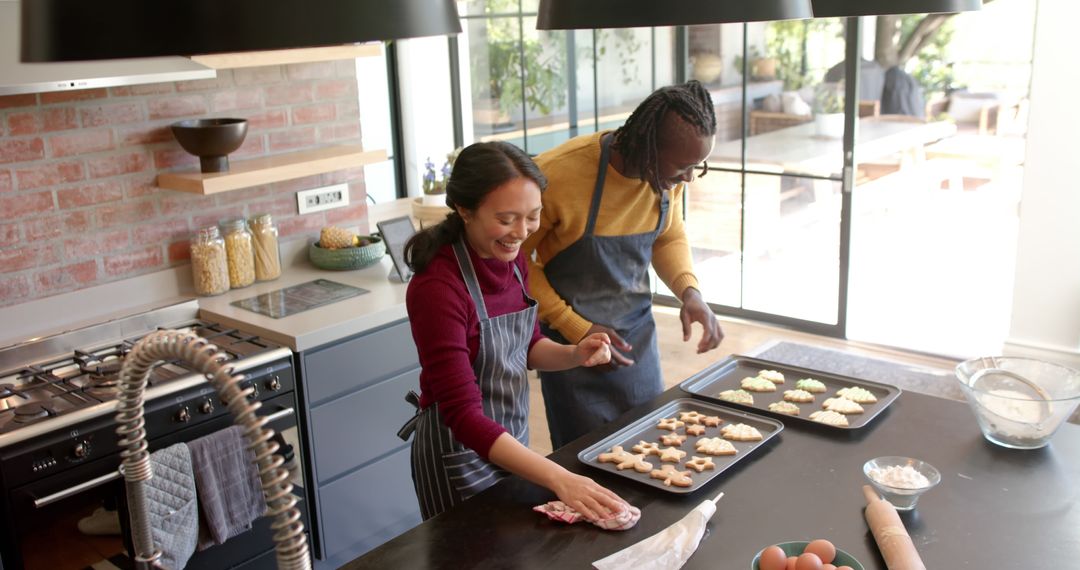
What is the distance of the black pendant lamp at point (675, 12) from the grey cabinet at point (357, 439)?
1.85 m

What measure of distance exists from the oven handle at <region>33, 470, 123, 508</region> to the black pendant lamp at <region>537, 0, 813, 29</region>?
69.7 inches

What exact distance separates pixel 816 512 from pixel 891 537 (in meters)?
0.19

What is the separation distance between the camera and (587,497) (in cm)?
164

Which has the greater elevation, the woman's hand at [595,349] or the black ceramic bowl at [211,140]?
the black ceramic bowl at [211,140]

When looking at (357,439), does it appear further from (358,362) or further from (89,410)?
(89,410)

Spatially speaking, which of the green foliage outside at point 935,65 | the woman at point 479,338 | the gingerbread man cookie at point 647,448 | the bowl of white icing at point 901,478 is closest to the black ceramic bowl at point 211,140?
the woman at point 479,338

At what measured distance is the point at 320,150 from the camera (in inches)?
138

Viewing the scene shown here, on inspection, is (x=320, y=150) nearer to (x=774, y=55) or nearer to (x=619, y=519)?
(x=619, y=519)

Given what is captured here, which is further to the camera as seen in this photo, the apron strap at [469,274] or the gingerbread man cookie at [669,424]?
the gingerbread man cookie at [669,424]

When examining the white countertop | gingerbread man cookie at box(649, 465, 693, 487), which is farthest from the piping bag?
the white countertop

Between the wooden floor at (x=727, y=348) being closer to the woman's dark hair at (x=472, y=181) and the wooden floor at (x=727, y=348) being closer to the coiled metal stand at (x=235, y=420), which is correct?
the woman's dark hair at (x=472, y=181)

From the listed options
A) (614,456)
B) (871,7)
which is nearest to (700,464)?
(614,456)

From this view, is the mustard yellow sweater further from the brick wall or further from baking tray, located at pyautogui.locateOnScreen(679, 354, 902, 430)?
the brick wall

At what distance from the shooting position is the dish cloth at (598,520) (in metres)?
1.61
